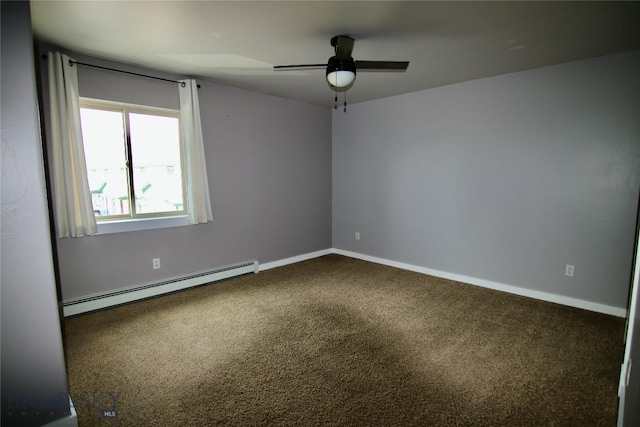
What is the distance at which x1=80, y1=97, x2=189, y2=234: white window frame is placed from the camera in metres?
3.05

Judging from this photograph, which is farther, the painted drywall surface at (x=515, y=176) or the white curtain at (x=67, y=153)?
the painted drywall surface at (x=515, y=176)

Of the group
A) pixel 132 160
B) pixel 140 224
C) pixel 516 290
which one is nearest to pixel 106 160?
pixel 132 160

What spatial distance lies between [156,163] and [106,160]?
1.55 feet

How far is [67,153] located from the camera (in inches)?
107

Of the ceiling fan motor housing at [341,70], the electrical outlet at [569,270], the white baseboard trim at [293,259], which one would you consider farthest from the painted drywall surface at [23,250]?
the electrical outlet at [569,270]

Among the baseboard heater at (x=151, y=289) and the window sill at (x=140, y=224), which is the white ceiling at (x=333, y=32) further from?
the baseboard heater at (x=151, y=289)

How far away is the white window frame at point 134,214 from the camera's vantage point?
3.05m

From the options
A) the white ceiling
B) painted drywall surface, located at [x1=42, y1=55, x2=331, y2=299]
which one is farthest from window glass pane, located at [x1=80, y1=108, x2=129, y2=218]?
the white ceiling

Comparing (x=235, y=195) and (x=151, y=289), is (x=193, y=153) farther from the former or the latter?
(x=151, y=289)

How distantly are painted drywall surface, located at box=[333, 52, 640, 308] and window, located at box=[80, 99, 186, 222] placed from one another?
8.84ft

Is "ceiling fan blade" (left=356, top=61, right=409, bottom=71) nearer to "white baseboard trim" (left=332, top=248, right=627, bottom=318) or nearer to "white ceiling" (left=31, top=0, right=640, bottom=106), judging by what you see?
"white ceiling" (left=31, top=0, right=640, bottom=106)

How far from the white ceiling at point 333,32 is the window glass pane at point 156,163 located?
1.98 ft

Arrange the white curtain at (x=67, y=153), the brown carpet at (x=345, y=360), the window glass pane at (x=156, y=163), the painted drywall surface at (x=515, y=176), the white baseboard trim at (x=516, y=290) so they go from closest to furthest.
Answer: the brown carpet at (x=345, y=360) → the white curtain at (x=67, y=153) → the painted drywall surface at (x=515, y=176) → the white baseboard trim at (x=516, y=290) → the window glass pane at (x=156, y=163)

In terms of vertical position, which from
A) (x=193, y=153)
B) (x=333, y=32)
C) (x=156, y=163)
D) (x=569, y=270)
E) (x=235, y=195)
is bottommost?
(x=569, y=270)
